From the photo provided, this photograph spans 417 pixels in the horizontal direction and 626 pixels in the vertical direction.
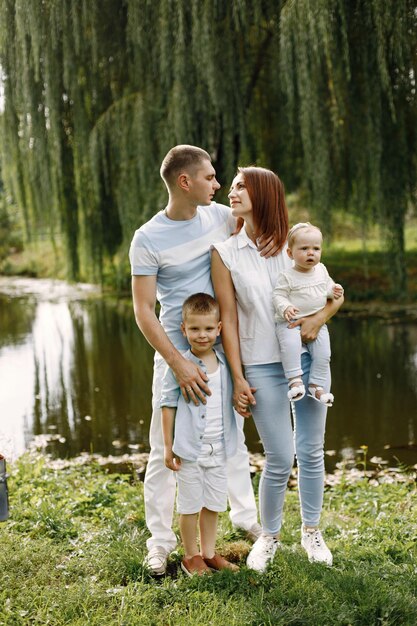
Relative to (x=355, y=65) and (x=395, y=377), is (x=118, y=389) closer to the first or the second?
(x=395, y=377)

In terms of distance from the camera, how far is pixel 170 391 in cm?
294

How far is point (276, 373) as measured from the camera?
2.96 meters

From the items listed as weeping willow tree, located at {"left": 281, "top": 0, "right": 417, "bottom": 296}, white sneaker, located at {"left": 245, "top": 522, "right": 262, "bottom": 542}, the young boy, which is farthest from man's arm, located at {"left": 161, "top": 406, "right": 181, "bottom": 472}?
weeping willow tree, located at {"left": 281, "top": 0, "right": 417, "bottom": 296}

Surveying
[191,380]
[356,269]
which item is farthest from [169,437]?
[356,269]

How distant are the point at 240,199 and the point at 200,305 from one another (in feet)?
1.42

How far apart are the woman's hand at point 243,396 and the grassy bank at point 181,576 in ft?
1.97

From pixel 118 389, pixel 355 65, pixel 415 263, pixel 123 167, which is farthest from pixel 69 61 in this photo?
pixel 415 263

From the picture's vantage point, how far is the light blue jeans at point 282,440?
9.66 feet

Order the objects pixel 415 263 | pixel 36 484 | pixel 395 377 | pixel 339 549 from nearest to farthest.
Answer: pixel 339 549
pixel 36 484
pixel 395 377
pixel 415 263

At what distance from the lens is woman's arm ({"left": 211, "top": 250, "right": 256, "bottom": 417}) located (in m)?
2.92

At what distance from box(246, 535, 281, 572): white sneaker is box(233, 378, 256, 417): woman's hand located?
0.54 metres

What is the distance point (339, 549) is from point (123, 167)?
249 inches

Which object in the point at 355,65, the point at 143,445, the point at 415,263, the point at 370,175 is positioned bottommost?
the point at 143,445

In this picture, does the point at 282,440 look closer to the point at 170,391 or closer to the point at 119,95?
the point at 170,391
